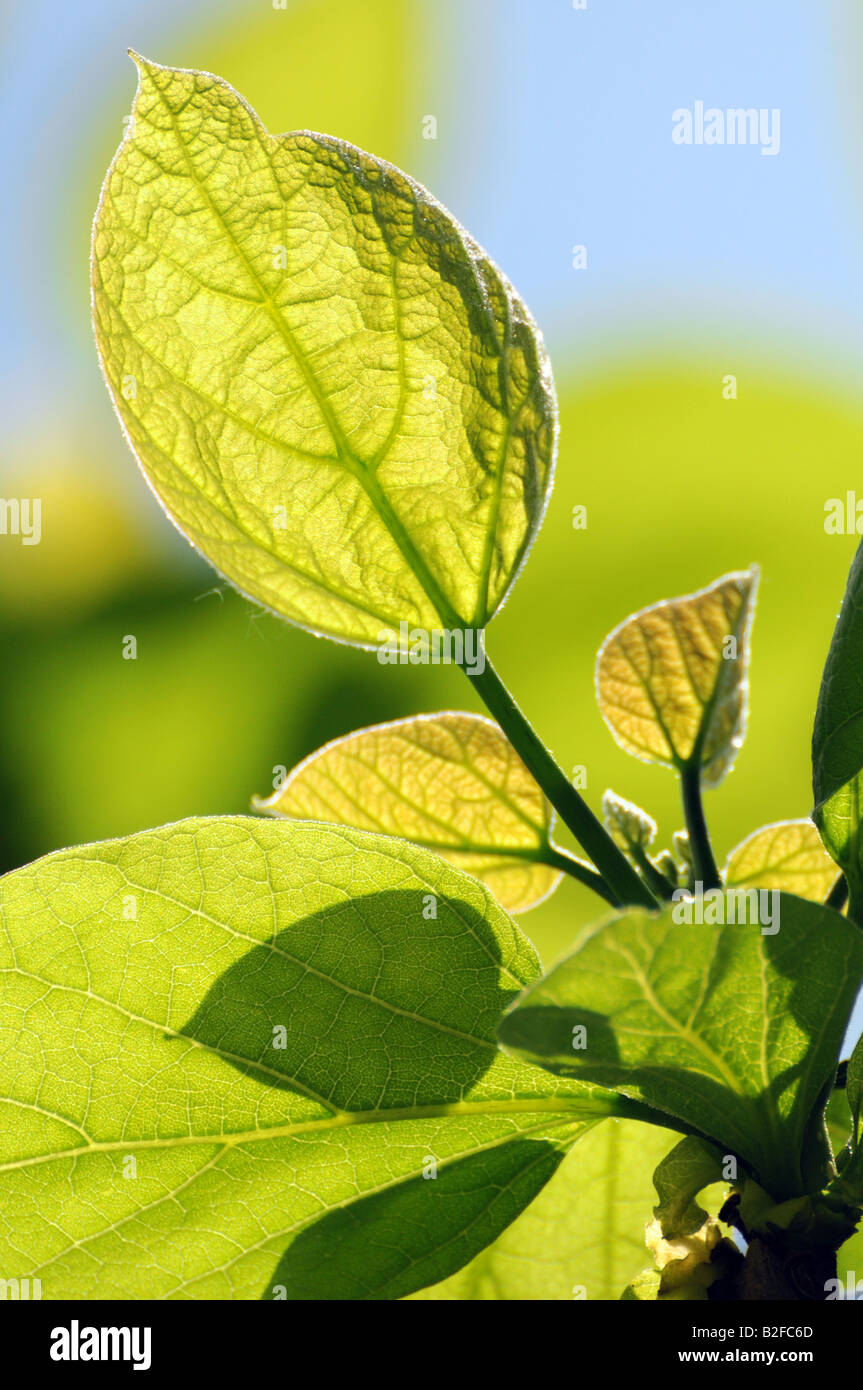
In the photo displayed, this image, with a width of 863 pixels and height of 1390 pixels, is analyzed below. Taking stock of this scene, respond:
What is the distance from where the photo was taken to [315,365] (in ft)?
1.34

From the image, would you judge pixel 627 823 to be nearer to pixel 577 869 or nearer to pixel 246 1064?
pixel 577 869

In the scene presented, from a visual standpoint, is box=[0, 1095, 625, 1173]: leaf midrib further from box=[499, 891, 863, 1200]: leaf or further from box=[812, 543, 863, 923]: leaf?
box=[812, 543, 863, 923]: leaf

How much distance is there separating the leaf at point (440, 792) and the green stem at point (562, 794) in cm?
11

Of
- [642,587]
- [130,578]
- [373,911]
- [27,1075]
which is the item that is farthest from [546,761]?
[130,578]

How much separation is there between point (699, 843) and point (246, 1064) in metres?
0.22

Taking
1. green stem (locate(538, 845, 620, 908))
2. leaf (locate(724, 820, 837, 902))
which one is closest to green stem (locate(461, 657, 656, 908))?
green stem (locate(538, 845, 620, 908))

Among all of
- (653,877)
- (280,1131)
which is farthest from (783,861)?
(280,1131)

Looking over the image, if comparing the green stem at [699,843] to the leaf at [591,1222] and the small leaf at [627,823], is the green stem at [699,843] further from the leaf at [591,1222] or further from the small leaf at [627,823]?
the leaf at [591,1222]

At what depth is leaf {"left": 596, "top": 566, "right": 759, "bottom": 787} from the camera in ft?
1.71

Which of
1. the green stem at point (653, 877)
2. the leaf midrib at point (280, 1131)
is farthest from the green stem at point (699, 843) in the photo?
the leaf midrib at point (280, 1131)

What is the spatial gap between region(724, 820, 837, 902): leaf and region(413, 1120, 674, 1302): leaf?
5.5 inches

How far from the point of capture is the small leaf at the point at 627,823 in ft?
1.69

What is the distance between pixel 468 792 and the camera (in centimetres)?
55

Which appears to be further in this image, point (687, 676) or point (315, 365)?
point (687, 676)
